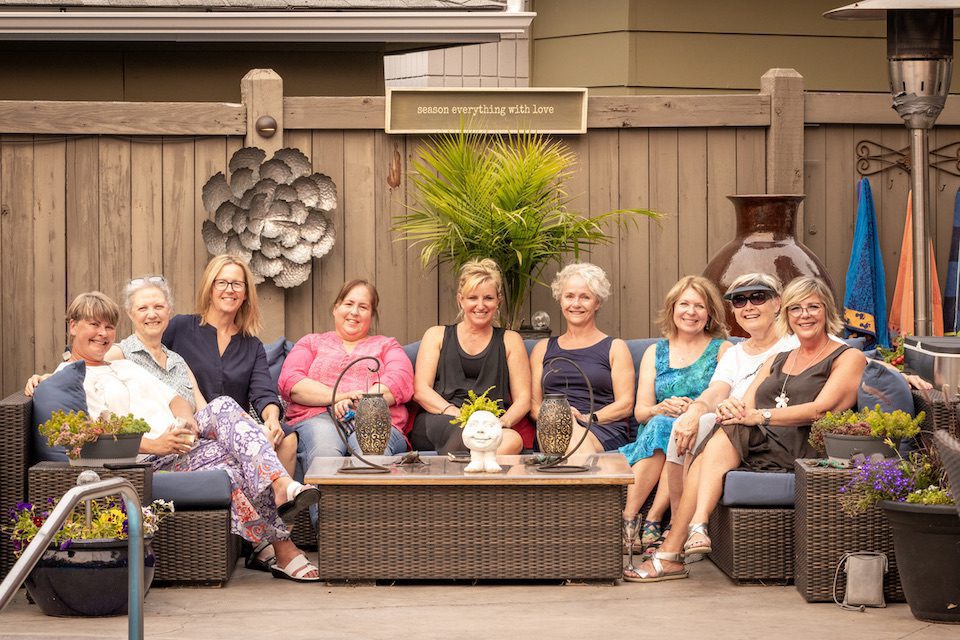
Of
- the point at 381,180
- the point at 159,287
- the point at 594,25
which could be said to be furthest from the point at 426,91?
the point at 594,25

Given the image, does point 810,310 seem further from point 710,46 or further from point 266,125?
point 710,46

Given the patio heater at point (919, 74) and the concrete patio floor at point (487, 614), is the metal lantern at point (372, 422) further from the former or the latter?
the patio heater at point (919, 74)

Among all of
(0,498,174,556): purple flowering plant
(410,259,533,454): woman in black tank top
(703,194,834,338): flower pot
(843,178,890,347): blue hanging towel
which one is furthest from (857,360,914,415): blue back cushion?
(0,498,174,556): purple flowering plant

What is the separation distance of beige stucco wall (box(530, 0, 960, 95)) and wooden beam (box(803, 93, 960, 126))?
1.77 meters

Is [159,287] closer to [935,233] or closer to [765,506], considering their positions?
[765,506]

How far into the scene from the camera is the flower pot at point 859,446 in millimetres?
4859

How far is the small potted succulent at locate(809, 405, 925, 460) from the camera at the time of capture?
4.84m

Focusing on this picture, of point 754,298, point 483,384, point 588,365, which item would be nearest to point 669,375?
point 588,365

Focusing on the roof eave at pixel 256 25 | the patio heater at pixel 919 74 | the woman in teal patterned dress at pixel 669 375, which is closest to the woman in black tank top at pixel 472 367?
the woman in teal patterned dress at pixel 669 375

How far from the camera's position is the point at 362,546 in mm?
5102

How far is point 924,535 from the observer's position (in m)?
4.45

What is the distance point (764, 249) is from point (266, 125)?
237 cm

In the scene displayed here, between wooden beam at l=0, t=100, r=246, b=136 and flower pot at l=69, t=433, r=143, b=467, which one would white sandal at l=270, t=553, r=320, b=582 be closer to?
flower pot at l=69, t=433, r=143, b=467

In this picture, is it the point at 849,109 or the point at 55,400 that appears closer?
the point at 55,400
